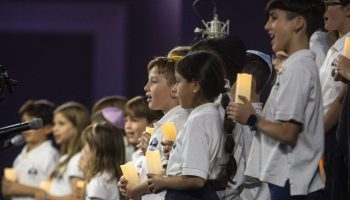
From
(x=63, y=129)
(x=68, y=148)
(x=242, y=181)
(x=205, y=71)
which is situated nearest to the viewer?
(x=205, y=71)

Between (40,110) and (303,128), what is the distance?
4.30 meters

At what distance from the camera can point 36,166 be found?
728 cm

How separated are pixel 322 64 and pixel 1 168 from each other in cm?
455

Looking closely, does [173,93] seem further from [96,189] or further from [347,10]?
A: [96,189]

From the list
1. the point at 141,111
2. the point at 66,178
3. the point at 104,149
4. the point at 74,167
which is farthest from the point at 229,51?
the point at 66,178

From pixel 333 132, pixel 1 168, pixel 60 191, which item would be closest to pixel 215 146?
pixel 333 132

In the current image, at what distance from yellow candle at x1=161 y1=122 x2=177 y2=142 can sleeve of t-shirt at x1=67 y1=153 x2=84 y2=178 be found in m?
2.50

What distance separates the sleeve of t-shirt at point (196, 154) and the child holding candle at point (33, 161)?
340 cm

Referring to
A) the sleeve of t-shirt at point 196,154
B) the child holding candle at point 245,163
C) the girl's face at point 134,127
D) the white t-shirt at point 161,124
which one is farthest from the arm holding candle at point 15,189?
the sleeve of t-shirt at point 196,154

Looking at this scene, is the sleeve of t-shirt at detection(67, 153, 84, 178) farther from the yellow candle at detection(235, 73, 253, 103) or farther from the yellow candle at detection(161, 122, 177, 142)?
the yellow candle at detection(235, 73, 253, 103)

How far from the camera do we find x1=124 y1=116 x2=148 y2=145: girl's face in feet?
18.3

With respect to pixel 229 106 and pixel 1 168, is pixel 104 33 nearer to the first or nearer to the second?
pixel 1 168

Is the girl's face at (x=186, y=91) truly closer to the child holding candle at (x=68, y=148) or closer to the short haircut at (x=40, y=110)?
the child holding candle at (x=68, y=148)

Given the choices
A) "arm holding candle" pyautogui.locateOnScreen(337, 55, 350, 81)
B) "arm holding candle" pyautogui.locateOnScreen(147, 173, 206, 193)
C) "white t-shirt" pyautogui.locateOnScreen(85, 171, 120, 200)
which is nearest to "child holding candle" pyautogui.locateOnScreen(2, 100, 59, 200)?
"white t-shirt" pyautogui.locateOnScreen(85, 171, 120, 200)
